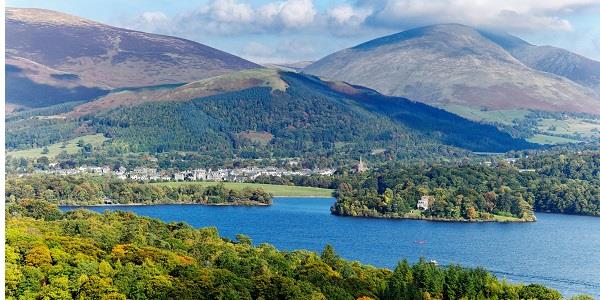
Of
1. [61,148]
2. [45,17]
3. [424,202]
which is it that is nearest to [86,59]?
[45,17]

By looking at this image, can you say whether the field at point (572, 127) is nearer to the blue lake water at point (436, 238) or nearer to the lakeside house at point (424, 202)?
the lakeside house at point (424, 202)

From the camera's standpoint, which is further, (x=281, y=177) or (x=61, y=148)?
(x=61, y=148)

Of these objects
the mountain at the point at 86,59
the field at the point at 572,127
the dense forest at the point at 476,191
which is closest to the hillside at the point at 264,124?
the field at the point at 572,127

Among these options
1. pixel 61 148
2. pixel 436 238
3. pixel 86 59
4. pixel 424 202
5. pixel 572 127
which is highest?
pixel 86 59

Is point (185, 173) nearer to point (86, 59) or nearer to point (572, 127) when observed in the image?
point (572, 127)

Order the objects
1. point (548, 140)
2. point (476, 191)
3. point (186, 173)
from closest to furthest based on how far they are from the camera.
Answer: point (476, 191) → point (186, 173) → point (548, 140)

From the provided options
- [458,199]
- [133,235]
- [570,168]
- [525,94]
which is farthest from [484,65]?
[133,235]

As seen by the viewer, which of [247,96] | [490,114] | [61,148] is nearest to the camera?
[61,148]
